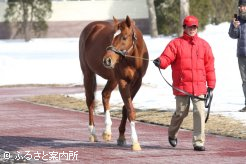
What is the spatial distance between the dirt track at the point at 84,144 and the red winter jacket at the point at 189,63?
2.89ft

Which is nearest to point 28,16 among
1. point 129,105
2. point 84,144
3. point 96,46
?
point 96,46

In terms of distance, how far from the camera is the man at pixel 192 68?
10.8m

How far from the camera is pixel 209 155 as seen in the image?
10.5 metres

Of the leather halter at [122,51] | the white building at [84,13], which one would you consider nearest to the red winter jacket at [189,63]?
the leather halter at [122,51]

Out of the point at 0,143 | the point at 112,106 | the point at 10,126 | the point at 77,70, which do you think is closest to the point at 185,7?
the point at 77,70

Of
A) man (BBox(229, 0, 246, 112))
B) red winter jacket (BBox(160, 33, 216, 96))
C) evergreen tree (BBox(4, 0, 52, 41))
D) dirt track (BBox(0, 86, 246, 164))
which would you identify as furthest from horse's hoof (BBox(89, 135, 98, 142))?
evergreen tree (BBox(4, 0, 52, 41))

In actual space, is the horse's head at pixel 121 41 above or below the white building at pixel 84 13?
above

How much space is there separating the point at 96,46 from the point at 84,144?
1.56 meters

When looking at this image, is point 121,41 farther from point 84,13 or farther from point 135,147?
point 84,13

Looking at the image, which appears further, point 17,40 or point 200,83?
point 17,40

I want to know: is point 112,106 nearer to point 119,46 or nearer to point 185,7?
point 119,46

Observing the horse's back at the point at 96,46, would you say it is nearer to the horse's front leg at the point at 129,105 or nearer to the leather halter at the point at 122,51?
the horse's front leg at the point at 129,105

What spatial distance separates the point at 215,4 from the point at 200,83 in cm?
4711

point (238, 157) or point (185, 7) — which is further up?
point (238, 157)
